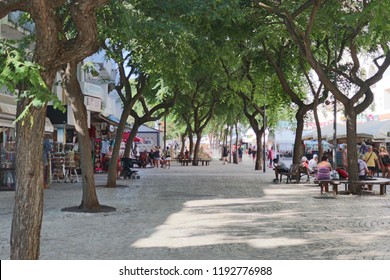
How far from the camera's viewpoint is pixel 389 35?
49.7ft

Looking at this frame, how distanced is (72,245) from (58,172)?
15.3m

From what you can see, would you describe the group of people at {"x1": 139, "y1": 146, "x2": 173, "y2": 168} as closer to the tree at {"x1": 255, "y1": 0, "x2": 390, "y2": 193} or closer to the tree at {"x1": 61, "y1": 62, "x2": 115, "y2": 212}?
the tree at {"x1": 255, "y1": 0, "x2": 390, "y2": 193}

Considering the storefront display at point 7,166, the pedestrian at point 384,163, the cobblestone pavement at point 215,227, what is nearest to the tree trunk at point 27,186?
the cobblestone pavement at point 215,227

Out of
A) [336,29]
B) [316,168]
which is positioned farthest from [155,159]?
[336,29]

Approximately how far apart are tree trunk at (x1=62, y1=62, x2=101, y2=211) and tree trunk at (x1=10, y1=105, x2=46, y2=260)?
8152 mm

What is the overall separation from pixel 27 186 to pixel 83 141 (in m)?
8.89

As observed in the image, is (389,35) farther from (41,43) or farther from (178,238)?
(41,43)

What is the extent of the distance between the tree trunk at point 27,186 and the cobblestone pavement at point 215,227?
2.44 metres

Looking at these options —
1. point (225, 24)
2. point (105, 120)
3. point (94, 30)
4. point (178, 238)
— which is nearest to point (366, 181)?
point (225, 24)

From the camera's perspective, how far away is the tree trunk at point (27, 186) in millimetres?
5738

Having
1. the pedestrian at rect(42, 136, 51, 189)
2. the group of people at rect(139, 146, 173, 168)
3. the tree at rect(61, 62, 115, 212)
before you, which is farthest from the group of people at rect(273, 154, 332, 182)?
the group of people at rect(139, 146, 173, 168)

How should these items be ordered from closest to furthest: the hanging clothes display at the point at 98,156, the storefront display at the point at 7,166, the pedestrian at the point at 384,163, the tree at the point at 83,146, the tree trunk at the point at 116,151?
the tree at the point at 83,146 < the storefront display at the point at 7,166 < the tree trunk at the point at 116,151 < the pedestrian at the point at 384,163 < the hanging clothes display at the point at 98,156

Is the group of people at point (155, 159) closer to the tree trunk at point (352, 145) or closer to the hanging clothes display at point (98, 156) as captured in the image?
the hanging clothes display at point (98, 156)

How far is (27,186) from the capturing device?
575 centimetres
